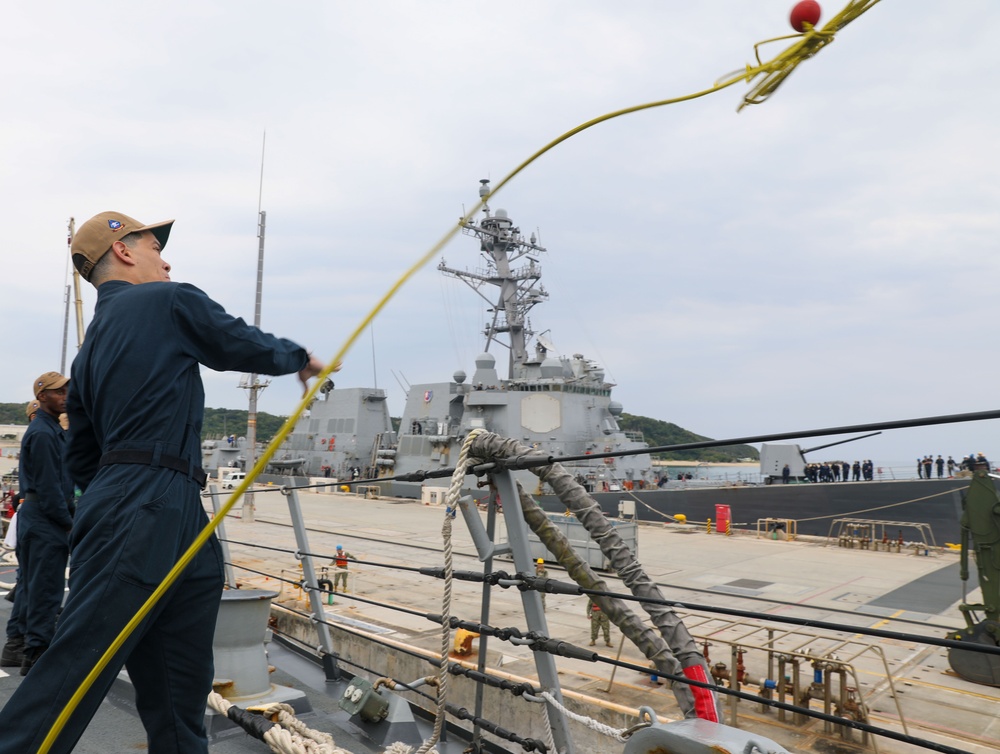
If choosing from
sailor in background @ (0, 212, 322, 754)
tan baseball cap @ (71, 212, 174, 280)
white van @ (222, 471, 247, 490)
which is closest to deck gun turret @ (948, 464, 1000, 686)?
sailor in background @ (0, 212, 322, 754)

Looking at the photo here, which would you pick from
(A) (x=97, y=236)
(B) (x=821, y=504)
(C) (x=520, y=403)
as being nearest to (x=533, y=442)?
(C) (x=520, y=403)

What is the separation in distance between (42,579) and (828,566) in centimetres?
1108

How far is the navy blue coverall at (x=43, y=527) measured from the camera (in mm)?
3871

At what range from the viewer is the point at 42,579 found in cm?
395

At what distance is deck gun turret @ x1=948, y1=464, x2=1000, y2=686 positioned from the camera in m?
5.66

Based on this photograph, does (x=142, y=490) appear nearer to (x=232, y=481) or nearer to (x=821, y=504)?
(x=232, y=481)

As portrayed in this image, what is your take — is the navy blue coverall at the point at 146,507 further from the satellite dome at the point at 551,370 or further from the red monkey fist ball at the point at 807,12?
the satellite dome at the point at 551,370


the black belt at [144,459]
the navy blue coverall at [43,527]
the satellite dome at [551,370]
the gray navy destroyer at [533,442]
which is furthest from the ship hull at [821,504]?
the black belt at [144,459]

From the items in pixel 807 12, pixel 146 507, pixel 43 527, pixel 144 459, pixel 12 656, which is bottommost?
pixel 12 656

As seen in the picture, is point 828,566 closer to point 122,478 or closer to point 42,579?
point 42,579

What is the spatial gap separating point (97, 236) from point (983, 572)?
691 cm

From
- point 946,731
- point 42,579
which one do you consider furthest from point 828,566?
point 42,579

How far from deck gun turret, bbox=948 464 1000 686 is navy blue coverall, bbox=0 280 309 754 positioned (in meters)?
6.22

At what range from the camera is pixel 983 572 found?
5.84 m
